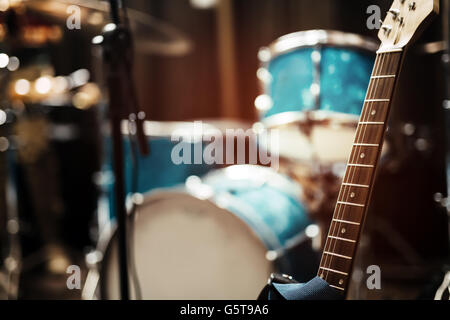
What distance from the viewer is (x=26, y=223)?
3004 mm

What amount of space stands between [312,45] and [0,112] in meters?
1.53

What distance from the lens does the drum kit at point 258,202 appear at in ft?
4.88

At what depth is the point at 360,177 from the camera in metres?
1.05

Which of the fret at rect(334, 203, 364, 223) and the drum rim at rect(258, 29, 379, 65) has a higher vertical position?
the drum rim at rect(258, 29, 379, 65)

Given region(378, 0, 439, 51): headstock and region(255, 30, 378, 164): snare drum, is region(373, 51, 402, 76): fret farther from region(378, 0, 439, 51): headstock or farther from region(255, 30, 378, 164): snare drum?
region(255, 30, 378, 164): snare drum

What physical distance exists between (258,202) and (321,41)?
0.58 metres

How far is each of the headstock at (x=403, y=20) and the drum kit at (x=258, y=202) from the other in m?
0.28

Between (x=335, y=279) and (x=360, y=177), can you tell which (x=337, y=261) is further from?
(x=360, y=177)

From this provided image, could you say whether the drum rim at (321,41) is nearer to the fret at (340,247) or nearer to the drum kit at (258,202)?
the drum kit at (258,202)

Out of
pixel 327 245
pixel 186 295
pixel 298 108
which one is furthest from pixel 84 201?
pixel 327 245

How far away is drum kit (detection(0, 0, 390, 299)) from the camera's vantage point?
4.88 ft

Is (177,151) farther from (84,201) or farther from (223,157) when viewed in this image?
(84,201)

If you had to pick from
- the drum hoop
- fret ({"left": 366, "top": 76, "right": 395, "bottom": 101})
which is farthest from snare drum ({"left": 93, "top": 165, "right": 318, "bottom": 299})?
fret ({"left": 366, "top": 76, "right": 395, "bottom": 101})

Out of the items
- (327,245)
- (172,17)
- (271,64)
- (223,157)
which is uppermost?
(172,17)
